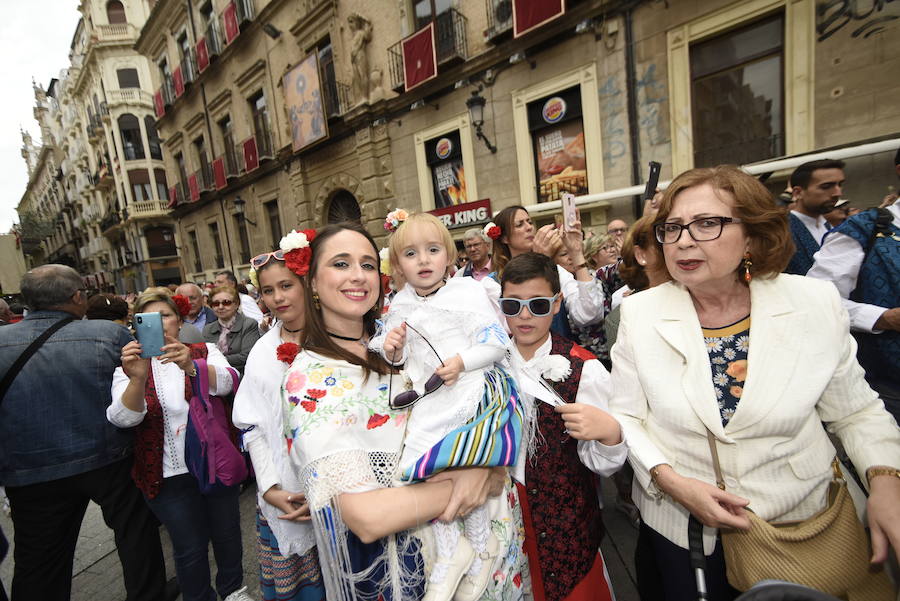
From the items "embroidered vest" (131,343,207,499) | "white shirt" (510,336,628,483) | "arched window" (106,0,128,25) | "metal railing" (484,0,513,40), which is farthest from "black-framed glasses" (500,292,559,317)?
"arched window" (106,0,128,25)

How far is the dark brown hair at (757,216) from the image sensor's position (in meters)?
1.31

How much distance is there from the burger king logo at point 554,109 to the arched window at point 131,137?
32009 mm

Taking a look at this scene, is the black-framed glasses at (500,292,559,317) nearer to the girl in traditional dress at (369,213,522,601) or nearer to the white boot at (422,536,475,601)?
the girl in traditional dress at (369,213,522,601)

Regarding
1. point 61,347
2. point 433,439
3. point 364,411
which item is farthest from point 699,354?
point 61,347

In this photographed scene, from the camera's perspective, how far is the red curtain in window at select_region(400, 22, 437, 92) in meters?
9.29

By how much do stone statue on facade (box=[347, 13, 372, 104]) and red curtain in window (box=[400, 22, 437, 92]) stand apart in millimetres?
1578

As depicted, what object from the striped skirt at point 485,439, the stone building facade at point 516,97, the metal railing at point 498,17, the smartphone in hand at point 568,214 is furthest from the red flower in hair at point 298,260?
the metal railing at point 498,17

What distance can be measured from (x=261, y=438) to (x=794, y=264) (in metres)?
4.11

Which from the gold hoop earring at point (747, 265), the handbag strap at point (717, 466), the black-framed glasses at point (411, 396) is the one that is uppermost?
the gold hoop earring at point (747, 265)

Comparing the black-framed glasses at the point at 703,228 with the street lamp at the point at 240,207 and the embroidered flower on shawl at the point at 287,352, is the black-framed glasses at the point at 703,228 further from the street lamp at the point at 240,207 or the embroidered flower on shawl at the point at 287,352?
the street lamp at the point at 240,207

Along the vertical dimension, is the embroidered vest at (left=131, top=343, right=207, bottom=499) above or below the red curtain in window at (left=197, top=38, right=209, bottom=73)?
below

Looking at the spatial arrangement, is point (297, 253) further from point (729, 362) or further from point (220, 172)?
point (220, 172)

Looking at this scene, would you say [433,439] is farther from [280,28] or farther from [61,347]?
[280,28]

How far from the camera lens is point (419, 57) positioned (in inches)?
376
